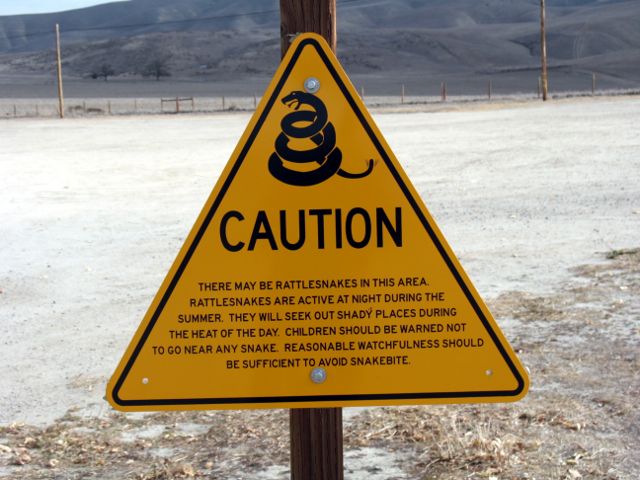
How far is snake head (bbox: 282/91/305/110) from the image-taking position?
2613mm

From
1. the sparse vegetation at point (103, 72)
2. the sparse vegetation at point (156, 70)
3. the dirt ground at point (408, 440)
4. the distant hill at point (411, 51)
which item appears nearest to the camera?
the dirt ground at point (408, 440)

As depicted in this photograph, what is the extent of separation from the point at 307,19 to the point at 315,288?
739 mm

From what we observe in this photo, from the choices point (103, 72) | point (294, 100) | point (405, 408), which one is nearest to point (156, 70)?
point (103, 72)

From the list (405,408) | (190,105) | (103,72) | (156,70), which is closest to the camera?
(405,408)

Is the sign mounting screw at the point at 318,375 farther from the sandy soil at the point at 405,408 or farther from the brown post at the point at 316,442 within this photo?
the sandy soil at the point at 405,408

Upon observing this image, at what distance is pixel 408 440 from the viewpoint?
4.75 m

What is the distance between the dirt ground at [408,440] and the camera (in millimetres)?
4438

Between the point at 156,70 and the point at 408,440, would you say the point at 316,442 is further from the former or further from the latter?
the point at 156,70

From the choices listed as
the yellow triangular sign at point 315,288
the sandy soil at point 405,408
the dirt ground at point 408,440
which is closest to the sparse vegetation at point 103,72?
the sandy soil at point 405,408

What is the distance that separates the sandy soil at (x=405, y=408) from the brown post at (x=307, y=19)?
2.31 metres

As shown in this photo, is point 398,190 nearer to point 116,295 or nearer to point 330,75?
point 330,75

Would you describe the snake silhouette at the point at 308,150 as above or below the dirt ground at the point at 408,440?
above

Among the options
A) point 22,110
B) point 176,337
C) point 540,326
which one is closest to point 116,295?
point 540,326

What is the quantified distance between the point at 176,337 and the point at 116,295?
20.1ft
